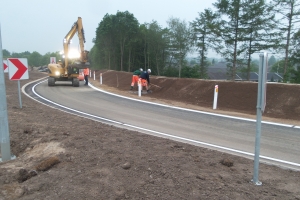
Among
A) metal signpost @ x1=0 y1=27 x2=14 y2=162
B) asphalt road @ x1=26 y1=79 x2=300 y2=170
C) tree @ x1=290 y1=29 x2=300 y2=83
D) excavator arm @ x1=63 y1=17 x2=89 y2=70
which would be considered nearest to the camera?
metal signpost @ x1=0 y1=27 x2=14 y2=162

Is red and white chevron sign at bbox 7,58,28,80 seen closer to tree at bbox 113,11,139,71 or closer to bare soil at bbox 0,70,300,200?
bare soil at bbox 0,70,300,200

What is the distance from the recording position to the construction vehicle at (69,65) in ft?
67.7

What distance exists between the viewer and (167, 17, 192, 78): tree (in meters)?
45.4

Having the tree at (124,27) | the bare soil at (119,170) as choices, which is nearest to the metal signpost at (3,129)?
the bare soil at (119,170)

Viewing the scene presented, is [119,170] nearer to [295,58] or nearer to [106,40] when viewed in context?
[295,58]

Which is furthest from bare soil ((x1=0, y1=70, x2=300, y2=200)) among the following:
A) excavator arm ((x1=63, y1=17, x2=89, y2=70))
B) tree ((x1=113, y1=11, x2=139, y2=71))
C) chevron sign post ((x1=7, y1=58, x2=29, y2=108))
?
tree ((x1=113, y1=11, x2=139, y2=71))

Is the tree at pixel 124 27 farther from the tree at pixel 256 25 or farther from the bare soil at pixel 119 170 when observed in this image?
the bare soil at pixel 119 170

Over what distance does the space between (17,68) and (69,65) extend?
11353 mm

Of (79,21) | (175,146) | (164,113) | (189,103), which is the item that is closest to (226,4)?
(79,21)

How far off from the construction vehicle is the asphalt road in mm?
8760

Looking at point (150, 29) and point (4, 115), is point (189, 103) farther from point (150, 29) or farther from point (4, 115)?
point (150, 29)

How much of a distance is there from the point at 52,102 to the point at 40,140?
7.63 meters

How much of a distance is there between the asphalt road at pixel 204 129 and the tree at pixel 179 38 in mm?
34220

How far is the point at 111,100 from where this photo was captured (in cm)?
1420
